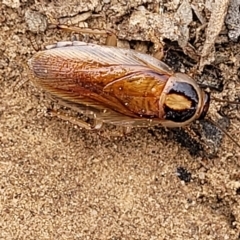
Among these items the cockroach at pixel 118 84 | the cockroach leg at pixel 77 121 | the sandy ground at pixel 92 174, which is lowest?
the sandy ground at pixel 92 174

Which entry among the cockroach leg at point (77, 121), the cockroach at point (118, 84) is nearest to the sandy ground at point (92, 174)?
the cockroach leg at point (77, 121)

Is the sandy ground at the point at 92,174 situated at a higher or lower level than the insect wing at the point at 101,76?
lower

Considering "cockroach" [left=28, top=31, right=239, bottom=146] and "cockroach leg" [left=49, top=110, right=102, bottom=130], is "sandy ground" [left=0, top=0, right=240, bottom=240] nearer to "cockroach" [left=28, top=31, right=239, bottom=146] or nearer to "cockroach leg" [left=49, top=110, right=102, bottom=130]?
"cockroach leg" [left=49, top=110, right=102, bottom=130]

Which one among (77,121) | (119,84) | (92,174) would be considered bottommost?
(92,174)

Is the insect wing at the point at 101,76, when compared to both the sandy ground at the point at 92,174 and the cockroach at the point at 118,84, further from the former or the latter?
the sandy ground at the point at 92,174

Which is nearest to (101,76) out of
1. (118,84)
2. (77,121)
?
(118,84)

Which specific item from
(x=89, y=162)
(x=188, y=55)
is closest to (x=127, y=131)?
(x=89, y=162)

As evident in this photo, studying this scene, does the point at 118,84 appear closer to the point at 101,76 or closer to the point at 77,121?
the point at 101,76

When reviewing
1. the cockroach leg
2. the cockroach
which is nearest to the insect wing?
the cockroach
